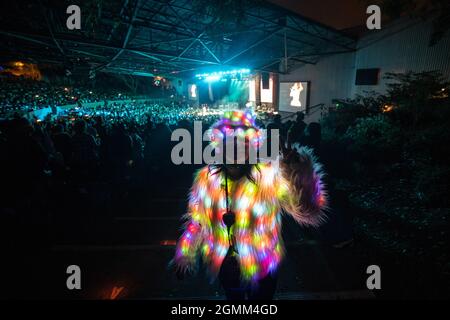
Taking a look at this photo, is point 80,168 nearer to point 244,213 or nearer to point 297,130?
point 244,213

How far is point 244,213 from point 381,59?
13.4 meters

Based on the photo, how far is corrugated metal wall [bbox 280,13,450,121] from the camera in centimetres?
969

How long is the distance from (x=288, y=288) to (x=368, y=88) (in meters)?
12.8

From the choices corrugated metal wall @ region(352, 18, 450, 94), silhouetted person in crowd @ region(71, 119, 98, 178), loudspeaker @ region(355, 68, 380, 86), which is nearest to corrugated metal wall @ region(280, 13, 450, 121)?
corrugated metal wall @ region(352, 18, 450, 94)

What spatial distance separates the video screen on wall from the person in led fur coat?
15786mm

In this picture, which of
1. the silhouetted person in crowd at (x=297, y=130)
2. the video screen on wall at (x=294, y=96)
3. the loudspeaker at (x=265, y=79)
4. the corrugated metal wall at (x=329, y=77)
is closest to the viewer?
the silhouetted person in crowd at (x=297, y=130)

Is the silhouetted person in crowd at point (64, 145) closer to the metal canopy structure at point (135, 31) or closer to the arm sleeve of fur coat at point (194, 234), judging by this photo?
the metal canopy structure at point (135, 31)

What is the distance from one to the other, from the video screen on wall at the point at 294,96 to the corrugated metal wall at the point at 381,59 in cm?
43

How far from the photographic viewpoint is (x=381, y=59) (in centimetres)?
1202

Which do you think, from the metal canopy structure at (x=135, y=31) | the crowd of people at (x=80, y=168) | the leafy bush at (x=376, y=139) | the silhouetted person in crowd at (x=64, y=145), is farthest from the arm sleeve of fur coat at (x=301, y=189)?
the metal canopy structure at (x=135, y=31)

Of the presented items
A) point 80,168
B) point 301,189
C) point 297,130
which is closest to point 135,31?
point 80,168

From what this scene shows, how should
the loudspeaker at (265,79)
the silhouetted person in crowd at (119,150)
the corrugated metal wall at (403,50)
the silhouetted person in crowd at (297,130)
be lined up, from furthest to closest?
the loudspeaker at (265,79) → the corrugated metal wall at (403,50) → the silhouetted person in crowd at (297,130) → the silhouetted person in crowd at (119,150)

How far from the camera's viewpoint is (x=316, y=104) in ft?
53.2

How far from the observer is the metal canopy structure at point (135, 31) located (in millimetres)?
6604
